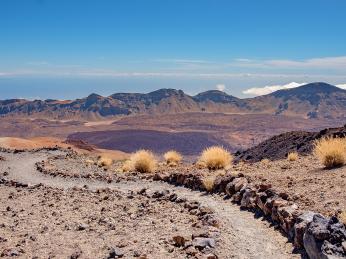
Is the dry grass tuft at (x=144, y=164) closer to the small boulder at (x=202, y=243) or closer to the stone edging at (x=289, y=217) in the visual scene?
the stone edging at (x=289, y=217)

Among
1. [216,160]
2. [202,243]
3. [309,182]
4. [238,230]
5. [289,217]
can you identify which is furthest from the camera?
[216,160]

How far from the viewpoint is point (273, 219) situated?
11445 millimetres

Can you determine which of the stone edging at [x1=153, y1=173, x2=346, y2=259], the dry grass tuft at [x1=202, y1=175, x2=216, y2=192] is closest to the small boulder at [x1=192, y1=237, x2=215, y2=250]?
the stone edging at [x1=153, y1=173, x2=346, y2=259]

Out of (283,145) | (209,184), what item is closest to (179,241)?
(209,184)

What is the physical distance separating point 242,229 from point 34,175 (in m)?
15.7

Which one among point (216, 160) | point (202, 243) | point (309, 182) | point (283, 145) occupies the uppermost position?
point (309, 182)

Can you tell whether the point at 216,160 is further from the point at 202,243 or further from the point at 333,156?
the point at 202,243

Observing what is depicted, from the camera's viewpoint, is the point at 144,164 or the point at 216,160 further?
the point at 144,164

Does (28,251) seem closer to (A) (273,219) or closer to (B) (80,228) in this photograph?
(B) (80,228)

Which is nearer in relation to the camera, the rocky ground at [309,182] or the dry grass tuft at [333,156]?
the rocky ground at [309,182]

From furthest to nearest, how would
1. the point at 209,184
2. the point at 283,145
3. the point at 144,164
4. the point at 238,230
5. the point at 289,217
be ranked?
the point at 283,145
the point at 144,164
the point at 209,184
the point at 238,230
the point at 289,217

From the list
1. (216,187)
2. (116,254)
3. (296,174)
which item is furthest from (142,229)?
(296,174)

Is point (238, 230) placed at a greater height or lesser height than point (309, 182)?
lesser

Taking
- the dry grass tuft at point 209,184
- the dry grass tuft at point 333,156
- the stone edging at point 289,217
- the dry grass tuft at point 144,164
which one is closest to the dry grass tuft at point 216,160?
the stone edging at point 289,217
